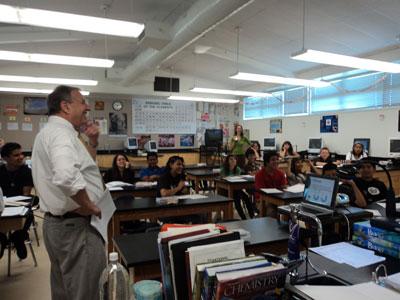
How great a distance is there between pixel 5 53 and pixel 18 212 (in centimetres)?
242

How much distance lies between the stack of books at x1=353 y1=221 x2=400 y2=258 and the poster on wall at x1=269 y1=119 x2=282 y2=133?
7.23m

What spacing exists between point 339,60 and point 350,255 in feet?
10.5

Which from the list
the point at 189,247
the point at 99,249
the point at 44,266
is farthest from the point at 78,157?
the point at 44,266

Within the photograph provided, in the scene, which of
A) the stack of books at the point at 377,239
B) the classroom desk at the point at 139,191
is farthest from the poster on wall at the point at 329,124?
the stack of books at the point at 377,239

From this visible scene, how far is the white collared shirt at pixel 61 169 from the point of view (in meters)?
1.38

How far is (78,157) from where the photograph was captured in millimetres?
1491

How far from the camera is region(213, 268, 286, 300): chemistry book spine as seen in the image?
792 mm

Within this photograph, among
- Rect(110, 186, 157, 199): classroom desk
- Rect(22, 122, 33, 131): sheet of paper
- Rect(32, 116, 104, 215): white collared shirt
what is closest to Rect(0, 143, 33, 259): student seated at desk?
Rect(110, 186, 157, 199): classroom desk

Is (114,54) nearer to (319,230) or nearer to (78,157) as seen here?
(78,157)

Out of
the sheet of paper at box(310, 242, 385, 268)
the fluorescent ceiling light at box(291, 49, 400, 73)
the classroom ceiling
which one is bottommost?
the sheet of paper at box(310, 242, 385, 268)

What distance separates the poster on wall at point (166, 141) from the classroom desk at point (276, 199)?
6.44m

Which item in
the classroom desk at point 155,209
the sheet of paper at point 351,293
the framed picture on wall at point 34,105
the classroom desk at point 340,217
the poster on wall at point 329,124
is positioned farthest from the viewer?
the framed picture on wall at point 34,105

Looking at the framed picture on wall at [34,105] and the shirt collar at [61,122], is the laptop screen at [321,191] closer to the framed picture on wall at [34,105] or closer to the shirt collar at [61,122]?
the shirt collar at [61,122]

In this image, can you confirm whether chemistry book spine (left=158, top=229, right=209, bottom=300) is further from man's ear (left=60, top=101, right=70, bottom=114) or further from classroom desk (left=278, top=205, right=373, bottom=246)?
classroom desk (left=278, top=205, right=373, bottom=246)
